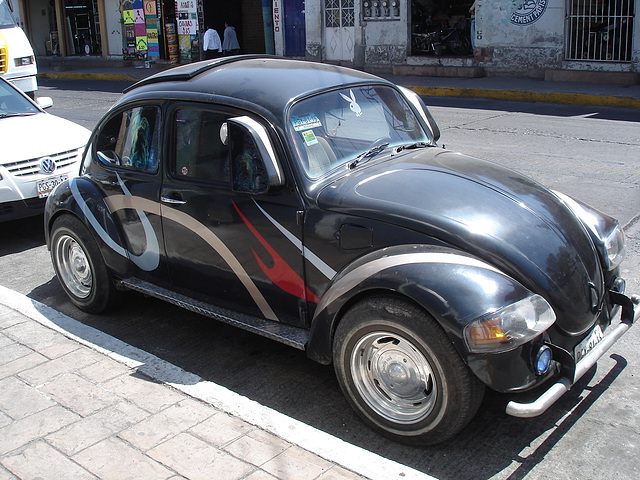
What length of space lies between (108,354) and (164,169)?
1.32 meters

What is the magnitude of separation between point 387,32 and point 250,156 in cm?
1856

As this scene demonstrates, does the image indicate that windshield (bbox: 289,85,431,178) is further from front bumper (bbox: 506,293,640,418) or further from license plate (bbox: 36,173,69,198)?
license plate (bbox: 36,173,69,198)

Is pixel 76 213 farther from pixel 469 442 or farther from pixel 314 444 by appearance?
pixel 469 442

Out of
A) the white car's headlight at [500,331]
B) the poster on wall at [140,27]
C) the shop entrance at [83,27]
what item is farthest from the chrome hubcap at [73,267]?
the shop entrance at [83,27]

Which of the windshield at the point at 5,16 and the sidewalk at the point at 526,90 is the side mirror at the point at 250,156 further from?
the windshield at the point at 5,16

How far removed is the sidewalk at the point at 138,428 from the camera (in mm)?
3557

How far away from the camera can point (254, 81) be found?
181 inches

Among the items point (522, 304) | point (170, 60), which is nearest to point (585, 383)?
point (522, 304)

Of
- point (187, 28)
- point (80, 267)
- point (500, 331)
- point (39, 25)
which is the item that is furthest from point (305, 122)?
point (39, 25)

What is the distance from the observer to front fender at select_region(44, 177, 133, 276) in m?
5.24

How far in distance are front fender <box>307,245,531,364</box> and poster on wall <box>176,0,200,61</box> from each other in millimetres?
23073

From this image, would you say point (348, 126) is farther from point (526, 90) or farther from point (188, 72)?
point (526, 90)

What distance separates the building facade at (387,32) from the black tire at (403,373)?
15.6m

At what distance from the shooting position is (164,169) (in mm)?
4848
